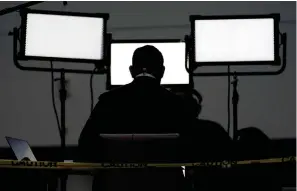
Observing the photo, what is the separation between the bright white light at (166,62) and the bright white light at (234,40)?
0.17m

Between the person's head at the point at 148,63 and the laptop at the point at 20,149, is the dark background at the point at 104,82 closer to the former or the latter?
the person's head at the point at 148,63

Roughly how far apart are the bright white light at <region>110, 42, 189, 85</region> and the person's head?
0.31m

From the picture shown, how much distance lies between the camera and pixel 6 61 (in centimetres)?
396

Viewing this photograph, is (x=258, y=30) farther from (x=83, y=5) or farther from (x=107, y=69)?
(x=83, y=5)

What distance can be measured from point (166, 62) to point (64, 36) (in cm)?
50

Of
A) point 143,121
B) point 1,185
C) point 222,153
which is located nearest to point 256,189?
point 222,153

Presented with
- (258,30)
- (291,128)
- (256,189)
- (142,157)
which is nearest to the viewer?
(142,157)

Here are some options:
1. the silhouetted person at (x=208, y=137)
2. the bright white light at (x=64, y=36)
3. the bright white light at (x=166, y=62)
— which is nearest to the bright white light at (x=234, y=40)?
the bright white light at (x=166, y=62)

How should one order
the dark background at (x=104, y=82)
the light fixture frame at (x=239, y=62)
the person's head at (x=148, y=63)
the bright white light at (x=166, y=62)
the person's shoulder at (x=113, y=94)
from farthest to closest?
the dark background at (x=104, y=82) < the bright white light at (x=166, y=62) < the light fixture frame at (x=239, y=62) < the person's head at (x=148, y=63) < the person's shoulder at (x=113, y=94)

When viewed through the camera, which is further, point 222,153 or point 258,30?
point 258,30

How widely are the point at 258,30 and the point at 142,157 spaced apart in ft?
3.00

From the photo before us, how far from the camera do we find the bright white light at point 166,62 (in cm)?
243

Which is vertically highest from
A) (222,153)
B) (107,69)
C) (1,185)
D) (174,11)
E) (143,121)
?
(174,11)

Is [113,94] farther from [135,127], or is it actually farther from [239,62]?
[239,62]
